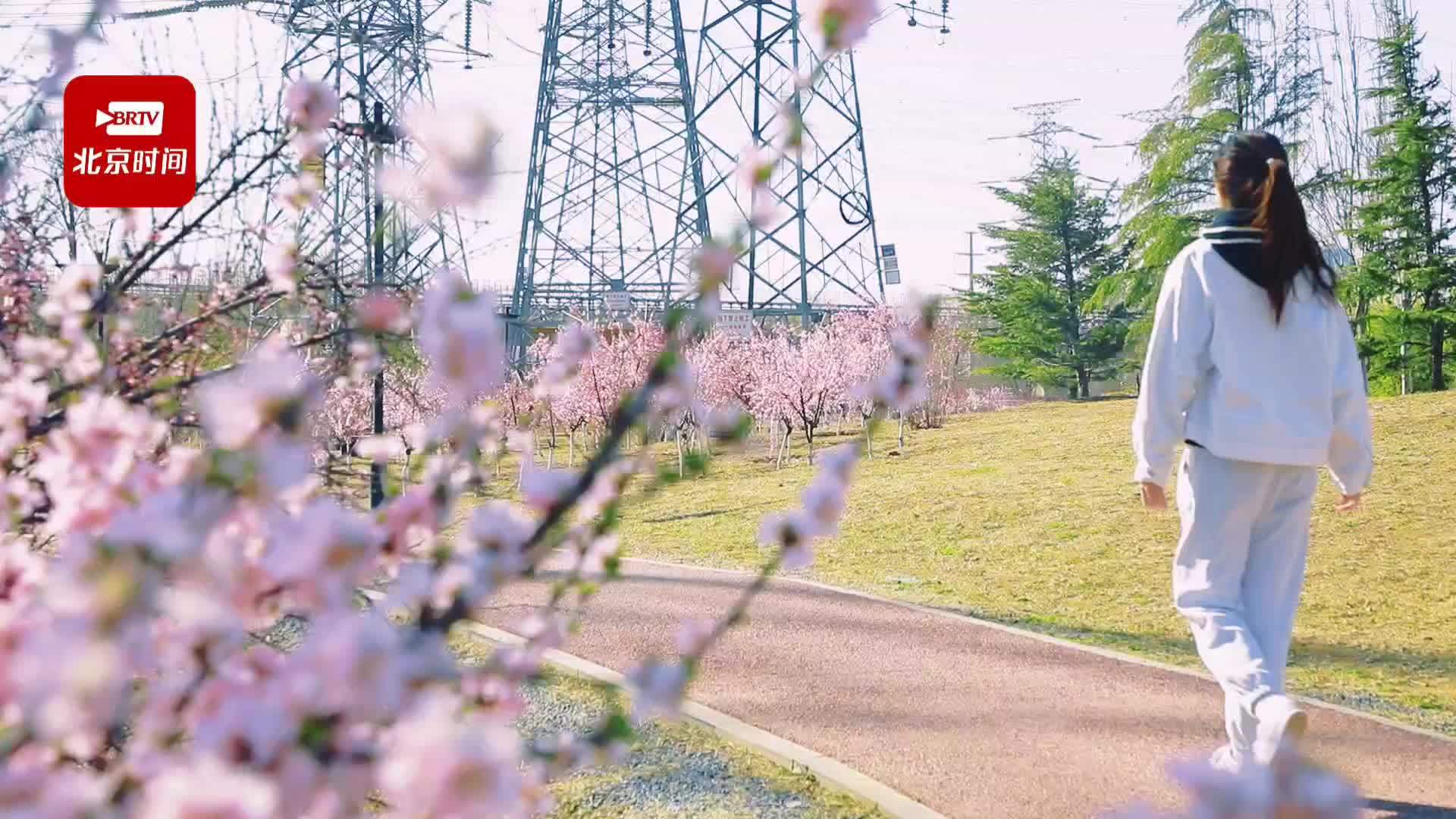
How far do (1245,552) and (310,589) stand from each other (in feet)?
10.3

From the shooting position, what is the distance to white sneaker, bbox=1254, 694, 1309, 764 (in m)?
2.92

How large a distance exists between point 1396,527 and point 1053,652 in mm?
4230

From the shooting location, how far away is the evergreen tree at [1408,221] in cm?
2005

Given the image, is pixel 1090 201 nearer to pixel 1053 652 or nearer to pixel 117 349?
pixel 1053 652

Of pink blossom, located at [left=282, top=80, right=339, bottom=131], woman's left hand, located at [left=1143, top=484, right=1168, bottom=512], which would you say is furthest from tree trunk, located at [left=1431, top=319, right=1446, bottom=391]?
pink blossom, located at [left=282, top=80, right=339, bottom=131]

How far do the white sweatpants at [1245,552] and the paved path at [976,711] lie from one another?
557 mm

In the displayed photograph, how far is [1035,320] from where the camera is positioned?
3225 cm

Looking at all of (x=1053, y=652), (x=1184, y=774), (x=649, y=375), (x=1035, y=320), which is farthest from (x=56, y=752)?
(x=1035, y=320)

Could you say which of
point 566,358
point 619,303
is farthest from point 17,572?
point 619,303

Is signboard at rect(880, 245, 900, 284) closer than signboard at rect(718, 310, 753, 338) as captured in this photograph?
No

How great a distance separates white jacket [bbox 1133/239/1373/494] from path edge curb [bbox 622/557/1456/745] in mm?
1335

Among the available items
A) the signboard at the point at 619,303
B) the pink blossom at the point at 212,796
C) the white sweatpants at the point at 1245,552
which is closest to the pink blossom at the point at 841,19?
the pink blossom at the point at 212,796

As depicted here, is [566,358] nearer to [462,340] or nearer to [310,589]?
[462,340]

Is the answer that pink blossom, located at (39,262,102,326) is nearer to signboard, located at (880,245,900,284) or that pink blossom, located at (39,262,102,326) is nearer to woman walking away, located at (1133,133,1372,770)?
woman walking away, located at (1133,133,1372,770)
